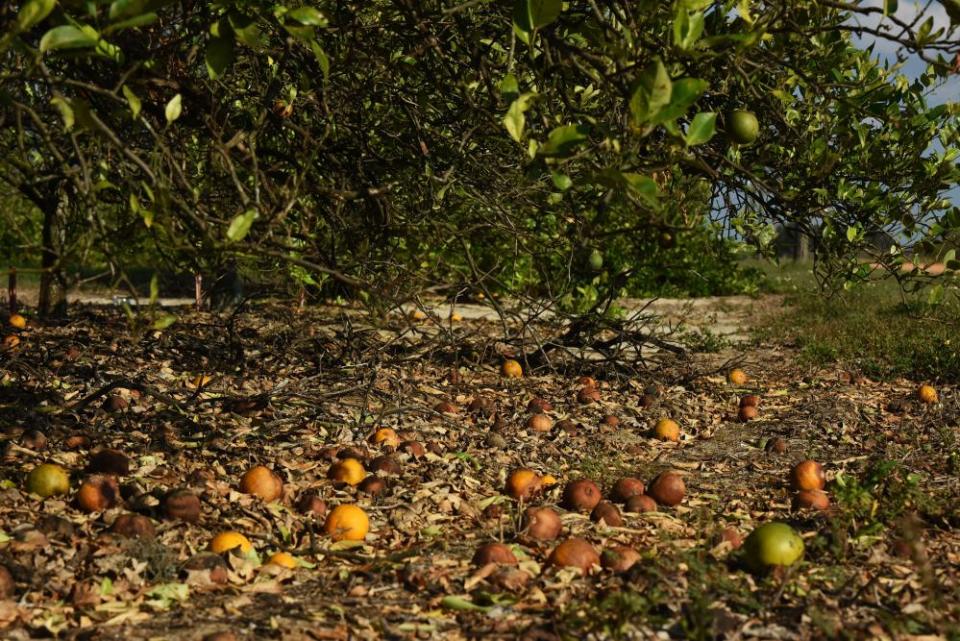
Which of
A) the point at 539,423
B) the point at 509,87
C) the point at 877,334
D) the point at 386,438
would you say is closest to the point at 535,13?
the point at 509,87

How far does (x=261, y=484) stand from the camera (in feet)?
11.7

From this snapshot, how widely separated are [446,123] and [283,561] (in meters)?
2.33

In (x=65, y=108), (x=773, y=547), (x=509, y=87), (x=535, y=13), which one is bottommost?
(x=773, y=547)

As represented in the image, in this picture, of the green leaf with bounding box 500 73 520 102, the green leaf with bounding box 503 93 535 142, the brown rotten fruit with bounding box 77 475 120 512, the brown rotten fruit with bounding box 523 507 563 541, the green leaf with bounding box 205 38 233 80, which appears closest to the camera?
the green leaf with bounding box 503 93 535 142

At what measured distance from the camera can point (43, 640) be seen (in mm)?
2455

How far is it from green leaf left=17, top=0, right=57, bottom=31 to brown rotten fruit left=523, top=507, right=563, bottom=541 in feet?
7.10

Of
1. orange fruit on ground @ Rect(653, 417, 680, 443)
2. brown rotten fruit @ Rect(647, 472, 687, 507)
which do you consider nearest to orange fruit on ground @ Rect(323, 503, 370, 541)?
brown rotten fruit @ Rect(647, 472, 687, 507)

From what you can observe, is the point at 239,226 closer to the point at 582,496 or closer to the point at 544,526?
the point at 544,526

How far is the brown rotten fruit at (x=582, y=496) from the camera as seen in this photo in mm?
3625

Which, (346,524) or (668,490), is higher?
(668,490)

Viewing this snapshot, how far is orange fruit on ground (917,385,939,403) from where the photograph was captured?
5.51 metres

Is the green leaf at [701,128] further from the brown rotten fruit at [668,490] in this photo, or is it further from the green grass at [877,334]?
the green grass at [877,334]

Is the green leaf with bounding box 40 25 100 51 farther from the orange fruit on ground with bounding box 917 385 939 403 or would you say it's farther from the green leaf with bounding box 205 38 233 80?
the orange fruit on ground with bounding box 917 385 939 403

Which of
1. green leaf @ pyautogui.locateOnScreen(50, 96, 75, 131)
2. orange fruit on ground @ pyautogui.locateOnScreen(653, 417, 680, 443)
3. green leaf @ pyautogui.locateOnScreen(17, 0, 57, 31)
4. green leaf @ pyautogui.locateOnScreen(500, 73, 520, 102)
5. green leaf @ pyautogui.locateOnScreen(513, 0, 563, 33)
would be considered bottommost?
orange fruit on ground @ pyautogui.locateOnScreen(653, 417, 680, 443)
